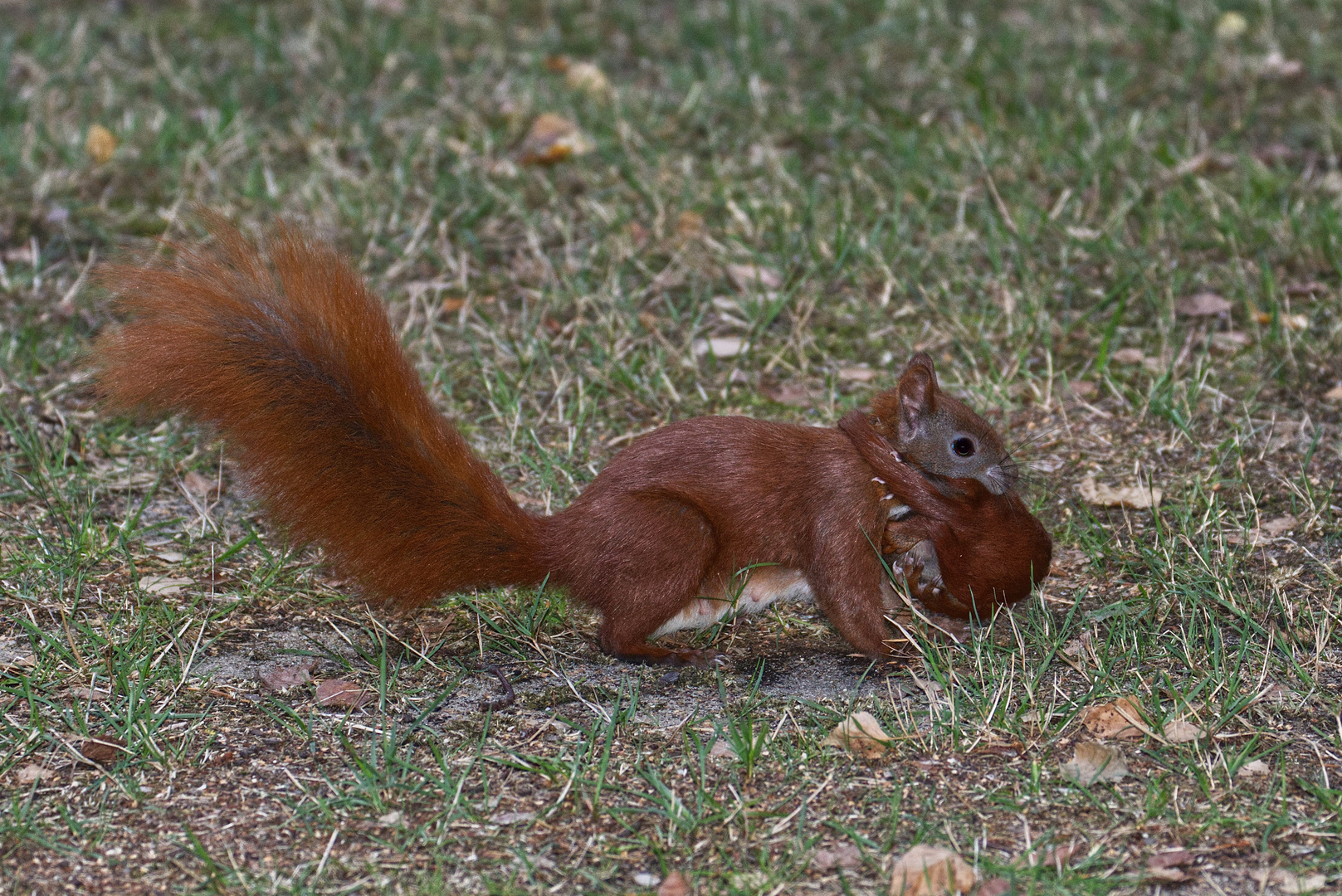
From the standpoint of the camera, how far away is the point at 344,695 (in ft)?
9.16

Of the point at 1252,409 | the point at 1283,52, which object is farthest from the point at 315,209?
the point at 1283,52

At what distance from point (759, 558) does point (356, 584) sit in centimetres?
84

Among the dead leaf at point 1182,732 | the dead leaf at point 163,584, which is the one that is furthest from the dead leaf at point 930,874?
the dead leaf at point 163,584

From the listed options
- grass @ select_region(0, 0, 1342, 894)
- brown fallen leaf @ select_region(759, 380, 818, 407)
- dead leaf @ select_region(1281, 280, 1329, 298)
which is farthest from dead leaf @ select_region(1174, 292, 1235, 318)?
brown fallen leaf @ select_region(759, 380, 818, 407)

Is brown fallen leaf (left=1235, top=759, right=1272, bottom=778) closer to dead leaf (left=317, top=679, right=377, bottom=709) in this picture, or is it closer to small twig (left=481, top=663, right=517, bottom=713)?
small twig (left=481, top=663, right=517, bottom=713)

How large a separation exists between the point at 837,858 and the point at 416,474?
1.07 metres

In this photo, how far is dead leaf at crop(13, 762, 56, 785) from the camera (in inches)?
99.1

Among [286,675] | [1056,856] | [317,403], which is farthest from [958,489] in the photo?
[286,675]

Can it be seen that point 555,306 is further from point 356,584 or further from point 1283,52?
point 1283,52

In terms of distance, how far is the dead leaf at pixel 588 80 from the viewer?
5445mm

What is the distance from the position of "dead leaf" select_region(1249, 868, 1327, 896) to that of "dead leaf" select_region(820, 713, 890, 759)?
0.64 m

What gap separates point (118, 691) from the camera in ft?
9.12

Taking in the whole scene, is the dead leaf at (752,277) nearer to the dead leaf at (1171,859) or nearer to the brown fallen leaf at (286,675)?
the brown fallen leaf at (286,675)

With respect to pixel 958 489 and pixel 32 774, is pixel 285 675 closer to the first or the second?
pixel 32 774
